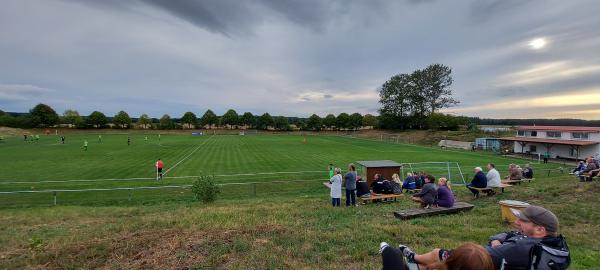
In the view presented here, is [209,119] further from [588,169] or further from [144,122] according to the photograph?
[588,169]

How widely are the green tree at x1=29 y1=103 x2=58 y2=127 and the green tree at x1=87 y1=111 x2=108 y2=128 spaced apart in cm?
1172

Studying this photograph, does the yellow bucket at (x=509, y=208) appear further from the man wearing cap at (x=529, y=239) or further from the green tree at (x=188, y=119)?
the green tree at (x=188, y=119)

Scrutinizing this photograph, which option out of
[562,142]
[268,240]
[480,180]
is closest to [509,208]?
[480,180]

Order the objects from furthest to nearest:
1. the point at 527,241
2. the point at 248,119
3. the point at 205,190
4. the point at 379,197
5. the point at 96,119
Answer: the point at 248,119 → the point at 96,119 → the point at 205,190 → the point at 379,197 → the point at 527,241

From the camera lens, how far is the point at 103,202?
17.5 m

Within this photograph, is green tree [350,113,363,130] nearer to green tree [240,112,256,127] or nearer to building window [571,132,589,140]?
green tree [240,112,256,127]

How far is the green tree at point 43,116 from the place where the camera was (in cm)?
12004

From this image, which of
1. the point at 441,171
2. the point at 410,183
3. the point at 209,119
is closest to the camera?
the point at 410,183

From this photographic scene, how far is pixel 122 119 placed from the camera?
455ft

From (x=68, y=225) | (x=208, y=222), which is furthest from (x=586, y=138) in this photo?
(x=68, y=225)

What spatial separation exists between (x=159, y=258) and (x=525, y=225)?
19.5 feet

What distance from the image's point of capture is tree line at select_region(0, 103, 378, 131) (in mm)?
130875

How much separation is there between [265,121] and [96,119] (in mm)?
73633

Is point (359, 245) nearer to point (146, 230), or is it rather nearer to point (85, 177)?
point (146, 230)
